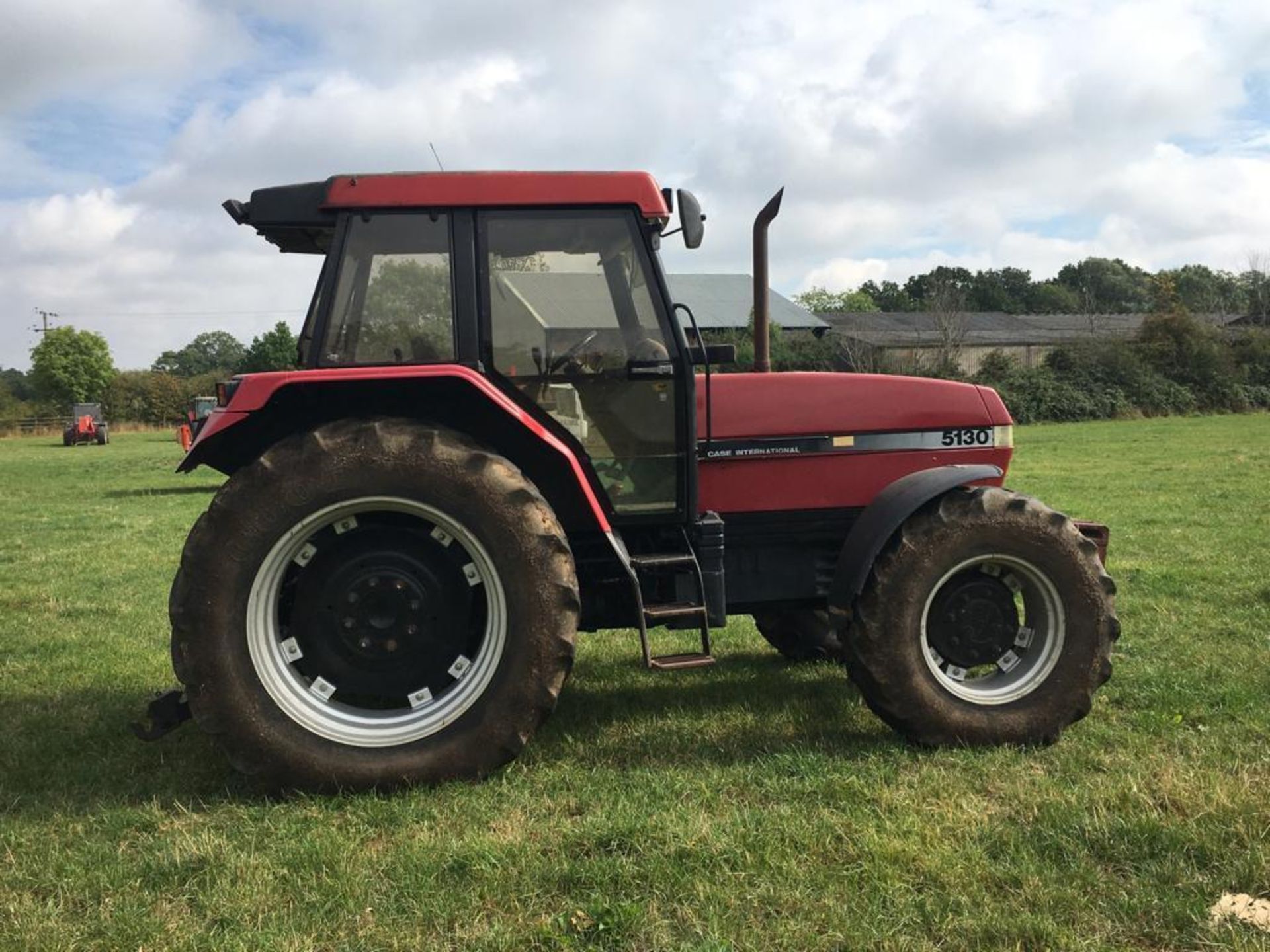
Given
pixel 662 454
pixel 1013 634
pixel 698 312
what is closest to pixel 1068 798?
pixel 1013 634

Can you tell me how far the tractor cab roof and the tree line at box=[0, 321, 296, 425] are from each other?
32.4 m

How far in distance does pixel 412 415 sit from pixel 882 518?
1944 millimetres

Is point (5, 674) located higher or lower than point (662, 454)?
lower

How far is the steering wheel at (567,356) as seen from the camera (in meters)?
3.62

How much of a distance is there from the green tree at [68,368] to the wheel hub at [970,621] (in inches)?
2866

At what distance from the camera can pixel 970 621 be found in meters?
3.82

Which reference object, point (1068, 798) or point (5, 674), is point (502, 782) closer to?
point (1068, 798)

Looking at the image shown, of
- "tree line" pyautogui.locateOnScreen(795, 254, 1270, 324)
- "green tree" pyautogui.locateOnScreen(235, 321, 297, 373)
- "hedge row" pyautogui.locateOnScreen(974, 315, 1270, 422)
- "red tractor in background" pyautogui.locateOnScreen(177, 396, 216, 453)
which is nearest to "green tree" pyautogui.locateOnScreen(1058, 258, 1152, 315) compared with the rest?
"tree line" pyautogui.locateOnScreen(795, 254, 1270, 324)

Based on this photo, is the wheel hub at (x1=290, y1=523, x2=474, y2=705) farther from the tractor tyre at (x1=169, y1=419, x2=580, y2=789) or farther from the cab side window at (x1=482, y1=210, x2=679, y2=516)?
the cab side window at (x1=482, y1=210, x2=679, y2=516)

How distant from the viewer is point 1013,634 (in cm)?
384

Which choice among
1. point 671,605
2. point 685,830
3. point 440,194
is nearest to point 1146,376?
point 671,605

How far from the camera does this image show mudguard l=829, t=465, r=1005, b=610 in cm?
367

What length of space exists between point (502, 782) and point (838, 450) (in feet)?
6.59

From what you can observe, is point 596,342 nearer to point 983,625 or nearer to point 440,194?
point 440,194
